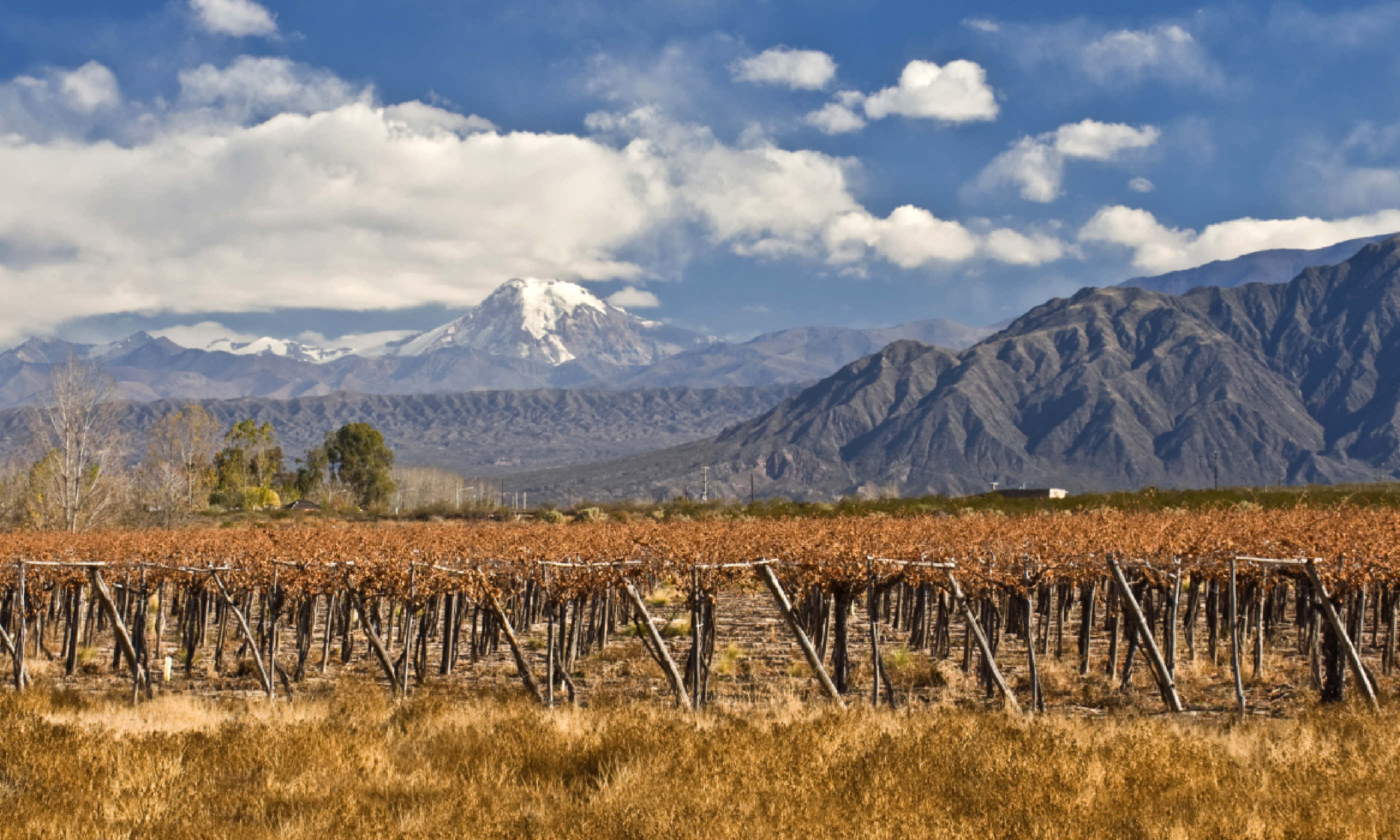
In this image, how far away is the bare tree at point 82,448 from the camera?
62.3 m

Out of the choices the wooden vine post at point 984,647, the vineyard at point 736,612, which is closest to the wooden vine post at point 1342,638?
the vineyard at point 736,612

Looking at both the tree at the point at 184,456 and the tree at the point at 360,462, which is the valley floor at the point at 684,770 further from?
the tree at the point at 360,462

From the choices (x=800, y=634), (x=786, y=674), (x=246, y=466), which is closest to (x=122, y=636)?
(x=800, y=634)

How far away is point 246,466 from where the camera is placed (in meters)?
115

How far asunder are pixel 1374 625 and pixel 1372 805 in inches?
750

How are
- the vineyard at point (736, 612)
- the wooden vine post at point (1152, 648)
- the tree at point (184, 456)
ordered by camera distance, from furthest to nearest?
the tree at point (184, 456) < the vineyard at point (736, 612) < the wooden vine post at point (1152, 648)

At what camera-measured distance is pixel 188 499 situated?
291 feet

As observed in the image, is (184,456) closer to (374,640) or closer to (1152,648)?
(374,640)

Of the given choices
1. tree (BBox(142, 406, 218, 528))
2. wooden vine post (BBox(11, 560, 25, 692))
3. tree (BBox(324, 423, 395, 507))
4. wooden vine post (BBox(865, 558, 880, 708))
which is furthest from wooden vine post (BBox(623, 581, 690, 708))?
tree (BBox(324, 423, 395, 507))

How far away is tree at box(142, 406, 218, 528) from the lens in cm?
8894

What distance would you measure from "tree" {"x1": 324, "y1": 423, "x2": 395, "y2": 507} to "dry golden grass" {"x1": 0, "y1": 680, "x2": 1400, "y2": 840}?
11470cm

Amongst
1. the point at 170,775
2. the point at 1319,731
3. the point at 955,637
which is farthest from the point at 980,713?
the point at 955,637

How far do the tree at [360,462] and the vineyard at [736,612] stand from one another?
9178 centimetres

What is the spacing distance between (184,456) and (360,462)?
33.4 m
